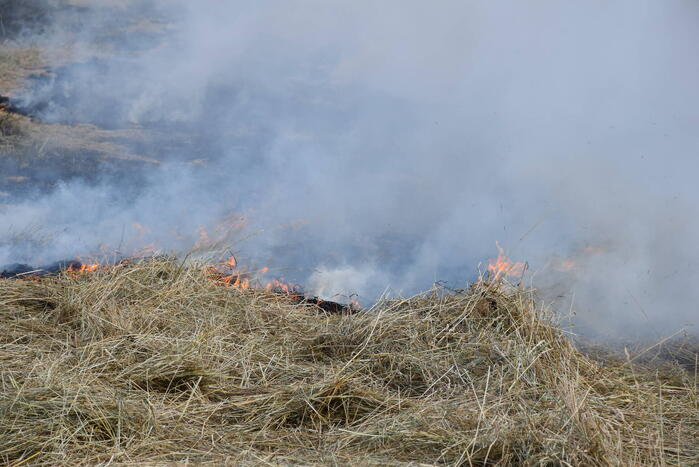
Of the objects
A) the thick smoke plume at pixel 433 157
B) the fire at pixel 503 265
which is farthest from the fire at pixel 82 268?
the fire at pixel 503 265

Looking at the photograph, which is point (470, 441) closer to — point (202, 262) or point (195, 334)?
point (195, 334)

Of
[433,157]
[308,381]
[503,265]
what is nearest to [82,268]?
[308,381]

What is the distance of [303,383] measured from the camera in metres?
3.09

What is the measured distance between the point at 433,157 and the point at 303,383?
3.27 m

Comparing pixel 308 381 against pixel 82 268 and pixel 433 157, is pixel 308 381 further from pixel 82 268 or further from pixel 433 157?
pixel 433 157

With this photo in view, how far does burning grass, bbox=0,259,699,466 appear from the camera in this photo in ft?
8.40

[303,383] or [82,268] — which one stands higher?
[82,268]

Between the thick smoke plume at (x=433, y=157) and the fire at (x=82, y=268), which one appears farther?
the thick smoke plume at (x=433, y=157)

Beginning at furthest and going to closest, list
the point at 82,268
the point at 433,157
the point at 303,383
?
1. the point at 433,157
2. the point at 82,268
3. the point at 303,383

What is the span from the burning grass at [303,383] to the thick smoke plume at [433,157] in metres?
0.92

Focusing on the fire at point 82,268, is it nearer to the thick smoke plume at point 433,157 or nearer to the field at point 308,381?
the field at point 308,381

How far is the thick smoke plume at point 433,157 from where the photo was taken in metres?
4.93

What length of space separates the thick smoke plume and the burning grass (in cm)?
92

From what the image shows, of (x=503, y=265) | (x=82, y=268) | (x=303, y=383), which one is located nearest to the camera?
(x=303, y=383)
